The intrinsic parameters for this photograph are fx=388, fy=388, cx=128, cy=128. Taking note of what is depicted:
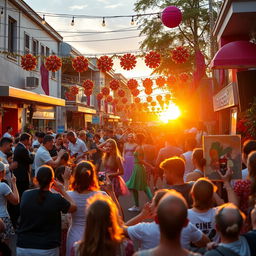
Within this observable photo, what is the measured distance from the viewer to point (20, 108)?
71.0 ft

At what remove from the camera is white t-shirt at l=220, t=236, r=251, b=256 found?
9.04ft

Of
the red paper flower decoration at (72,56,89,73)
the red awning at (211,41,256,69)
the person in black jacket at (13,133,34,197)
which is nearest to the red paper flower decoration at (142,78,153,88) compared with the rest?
the red paper flower decoration at (72,56,89,73)

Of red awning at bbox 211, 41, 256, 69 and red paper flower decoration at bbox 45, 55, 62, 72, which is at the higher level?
red paper flower decoration at bbox 45, 55, 62, 72

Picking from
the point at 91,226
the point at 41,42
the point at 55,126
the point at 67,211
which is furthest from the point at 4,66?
the point at 91,226

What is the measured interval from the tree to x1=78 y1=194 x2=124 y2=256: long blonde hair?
915 inches

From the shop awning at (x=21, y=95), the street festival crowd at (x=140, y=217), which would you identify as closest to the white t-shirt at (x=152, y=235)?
the street festival crowd at (x=140, y=217)

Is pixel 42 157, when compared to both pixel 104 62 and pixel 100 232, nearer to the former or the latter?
pixel 100 232

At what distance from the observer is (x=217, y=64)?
390 inches

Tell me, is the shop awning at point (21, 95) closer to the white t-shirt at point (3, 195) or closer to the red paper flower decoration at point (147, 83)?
the red paper flower decoration at point (147, 83)

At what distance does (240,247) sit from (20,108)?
20.1 meters

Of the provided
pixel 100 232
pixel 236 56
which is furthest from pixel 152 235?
pixel 236 56

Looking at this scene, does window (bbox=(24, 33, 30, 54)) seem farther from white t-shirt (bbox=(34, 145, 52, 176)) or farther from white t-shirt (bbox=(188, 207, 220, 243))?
white t-shirt (bbox=(188, 207, 220, 243))

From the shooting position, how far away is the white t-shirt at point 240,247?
9.04 feet

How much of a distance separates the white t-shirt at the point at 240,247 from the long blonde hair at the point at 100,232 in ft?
2.60
